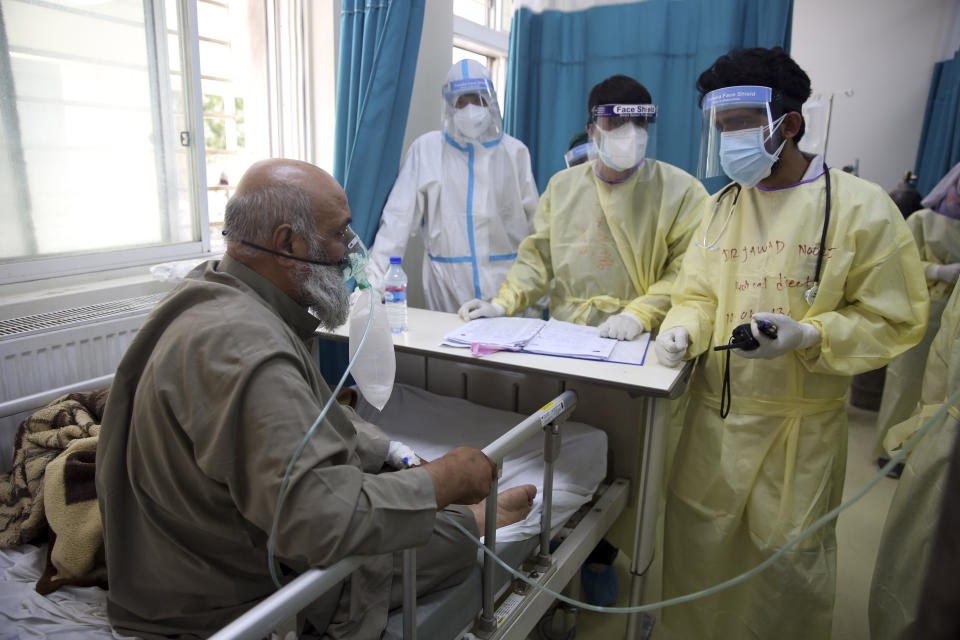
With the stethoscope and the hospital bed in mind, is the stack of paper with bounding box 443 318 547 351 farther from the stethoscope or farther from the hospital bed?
the stethoscope

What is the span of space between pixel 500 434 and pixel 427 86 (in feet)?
6.57

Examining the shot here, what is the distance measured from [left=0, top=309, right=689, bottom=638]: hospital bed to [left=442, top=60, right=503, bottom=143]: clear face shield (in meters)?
0.87

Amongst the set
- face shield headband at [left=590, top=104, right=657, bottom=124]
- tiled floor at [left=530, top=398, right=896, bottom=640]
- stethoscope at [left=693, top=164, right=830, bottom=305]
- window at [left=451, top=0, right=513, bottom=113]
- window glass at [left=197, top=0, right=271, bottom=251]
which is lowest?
tiled floor at [left=530, top=398, right=896, bottom=640]

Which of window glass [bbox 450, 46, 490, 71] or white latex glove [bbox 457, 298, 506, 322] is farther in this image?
window glass [bbox 450, 46, 490, 71]

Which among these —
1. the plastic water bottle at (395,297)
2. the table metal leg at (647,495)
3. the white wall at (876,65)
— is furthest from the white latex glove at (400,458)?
the white wall at (876,65)

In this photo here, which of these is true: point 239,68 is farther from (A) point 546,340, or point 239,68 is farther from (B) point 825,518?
(B) point 825,518

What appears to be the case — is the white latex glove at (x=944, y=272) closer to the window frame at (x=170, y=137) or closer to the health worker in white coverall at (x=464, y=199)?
the health worker in white coverall at (x=464, y=199)

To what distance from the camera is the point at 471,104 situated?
2.60m

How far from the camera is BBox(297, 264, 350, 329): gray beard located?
1211mm

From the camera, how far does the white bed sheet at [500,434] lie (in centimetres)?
168

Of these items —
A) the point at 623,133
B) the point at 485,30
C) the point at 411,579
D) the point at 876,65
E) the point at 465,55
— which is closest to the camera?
the point at 411,579

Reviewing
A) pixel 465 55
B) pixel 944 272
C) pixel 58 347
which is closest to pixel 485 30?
pixel 465 55

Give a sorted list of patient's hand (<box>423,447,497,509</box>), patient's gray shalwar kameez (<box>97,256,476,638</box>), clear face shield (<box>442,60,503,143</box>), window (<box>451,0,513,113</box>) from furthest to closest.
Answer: window (<box>451,0,513,113</box>) < clear face shield (<box>442,60,503,143</box>) < patient's hand (<box>423,447,497,509</box>) < patient's gray shalwar kameez (<box>97,256,476,638</box>)

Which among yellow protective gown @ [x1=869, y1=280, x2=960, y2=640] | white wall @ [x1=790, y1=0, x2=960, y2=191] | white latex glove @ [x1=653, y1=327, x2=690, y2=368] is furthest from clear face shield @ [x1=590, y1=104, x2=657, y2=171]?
white wall @ [x1=790, y1=0, x2=960, y2=191]
